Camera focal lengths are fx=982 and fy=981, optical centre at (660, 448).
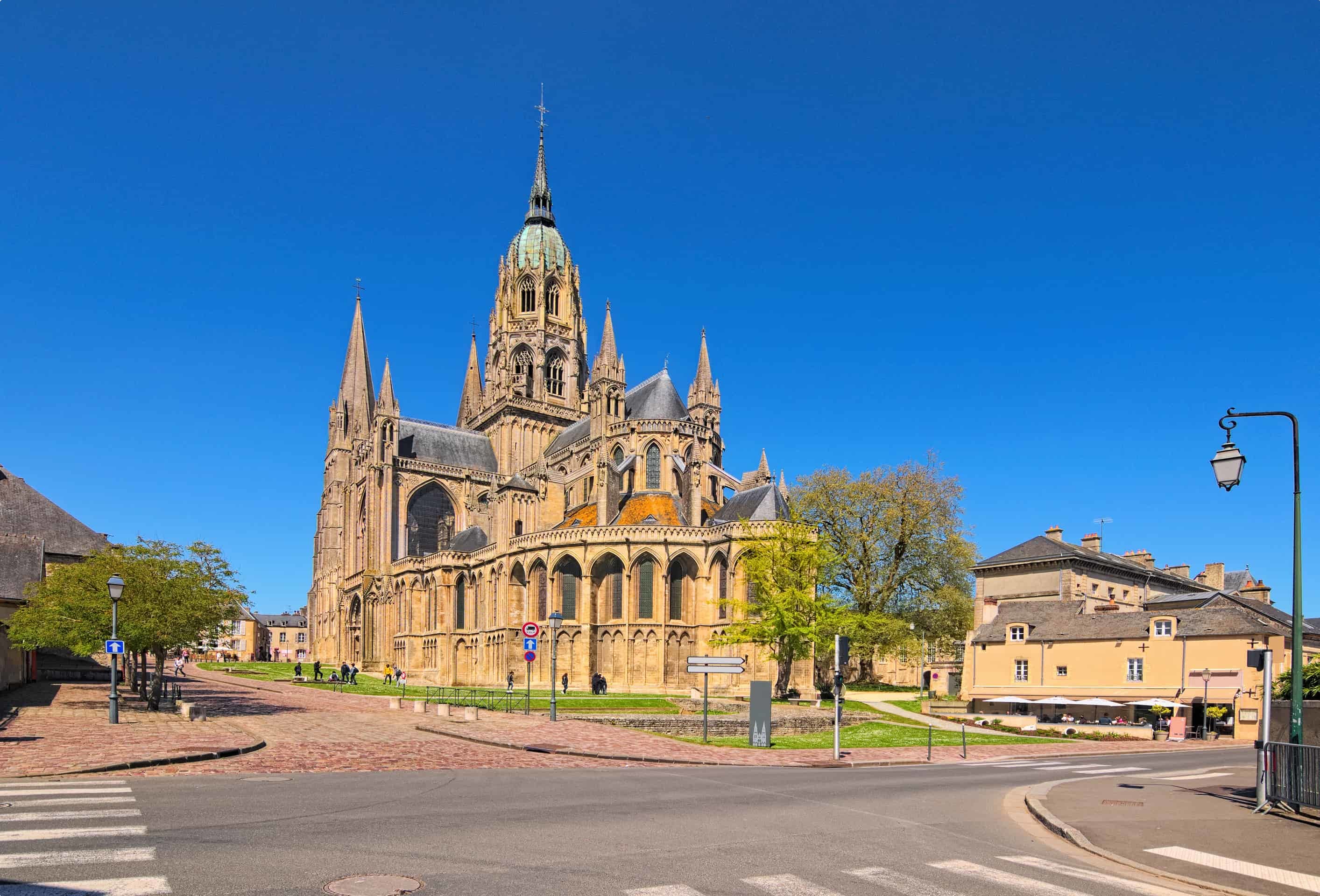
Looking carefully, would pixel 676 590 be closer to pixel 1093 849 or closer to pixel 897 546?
pixel 897 546

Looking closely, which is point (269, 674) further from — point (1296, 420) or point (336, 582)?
point (1296, 420)

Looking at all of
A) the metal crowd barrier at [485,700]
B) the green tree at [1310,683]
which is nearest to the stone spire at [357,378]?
the metal crowd barrier at [485,700]

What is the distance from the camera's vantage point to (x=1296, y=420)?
1512 cm

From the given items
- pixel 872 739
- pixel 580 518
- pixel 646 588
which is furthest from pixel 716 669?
pixel 580 518

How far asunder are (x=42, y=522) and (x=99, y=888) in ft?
167

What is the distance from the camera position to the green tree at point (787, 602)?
48656 millimetres

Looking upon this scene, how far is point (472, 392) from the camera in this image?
108m

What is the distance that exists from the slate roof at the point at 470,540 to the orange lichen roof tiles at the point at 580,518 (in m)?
11.4

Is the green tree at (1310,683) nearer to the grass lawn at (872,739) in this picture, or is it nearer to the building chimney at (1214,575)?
the grass lawn at (872,739)

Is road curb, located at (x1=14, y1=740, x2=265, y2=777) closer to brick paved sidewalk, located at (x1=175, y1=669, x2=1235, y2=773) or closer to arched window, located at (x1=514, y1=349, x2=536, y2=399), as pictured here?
brick paved sidewalk, located at (x1=175, y1=669, x2=1235, y2=773)

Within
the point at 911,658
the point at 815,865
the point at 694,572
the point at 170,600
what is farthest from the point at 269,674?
the point at 815,865

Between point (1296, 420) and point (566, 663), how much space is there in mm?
50757

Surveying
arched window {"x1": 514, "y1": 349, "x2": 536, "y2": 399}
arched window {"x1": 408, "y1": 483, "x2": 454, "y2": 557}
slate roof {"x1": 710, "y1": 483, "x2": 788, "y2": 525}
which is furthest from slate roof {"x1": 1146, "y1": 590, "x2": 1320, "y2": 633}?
arched window {"x1": 514, "y1": 349, "x2": 536, "y2": 399}

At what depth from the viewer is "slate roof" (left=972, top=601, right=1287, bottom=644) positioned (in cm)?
4278
